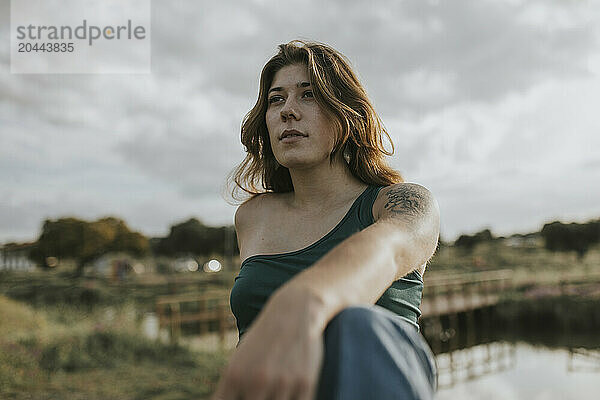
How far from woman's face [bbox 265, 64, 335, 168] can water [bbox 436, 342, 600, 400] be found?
1303cm

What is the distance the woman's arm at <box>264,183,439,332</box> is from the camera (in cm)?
62

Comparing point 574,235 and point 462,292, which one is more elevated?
point 574,235

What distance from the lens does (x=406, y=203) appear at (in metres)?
1.12

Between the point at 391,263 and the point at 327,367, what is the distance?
0.21 meters

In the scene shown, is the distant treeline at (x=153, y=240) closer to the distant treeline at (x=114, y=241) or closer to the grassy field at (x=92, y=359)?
the distant treeline at (x=114, y=241)

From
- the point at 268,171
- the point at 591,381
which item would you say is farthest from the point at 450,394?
the point at 268,171

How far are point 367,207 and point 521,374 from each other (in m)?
16.0

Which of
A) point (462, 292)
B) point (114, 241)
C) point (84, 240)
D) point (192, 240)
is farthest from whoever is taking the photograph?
point (192, 240)

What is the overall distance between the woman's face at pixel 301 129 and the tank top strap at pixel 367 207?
0.14m

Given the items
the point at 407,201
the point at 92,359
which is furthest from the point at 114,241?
the point at 407,201

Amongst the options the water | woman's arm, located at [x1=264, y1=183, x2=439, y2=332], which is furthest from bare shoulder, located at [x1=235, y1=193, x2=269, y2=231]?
the water

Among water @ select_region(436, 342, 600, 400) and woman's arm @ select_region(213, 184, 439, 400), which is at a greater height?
woman's arm @ select_region(213, 184, 439, 400)

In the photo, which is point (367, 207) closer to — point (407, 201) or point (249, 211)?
point (407, 201)

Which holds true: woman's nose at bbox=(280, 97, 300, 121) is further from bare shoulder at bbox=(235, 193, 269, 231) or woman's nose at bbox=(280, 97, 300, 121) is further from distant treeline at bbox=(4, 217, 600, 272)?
distant treeline at bbox=(4, 217, 600, 272)
